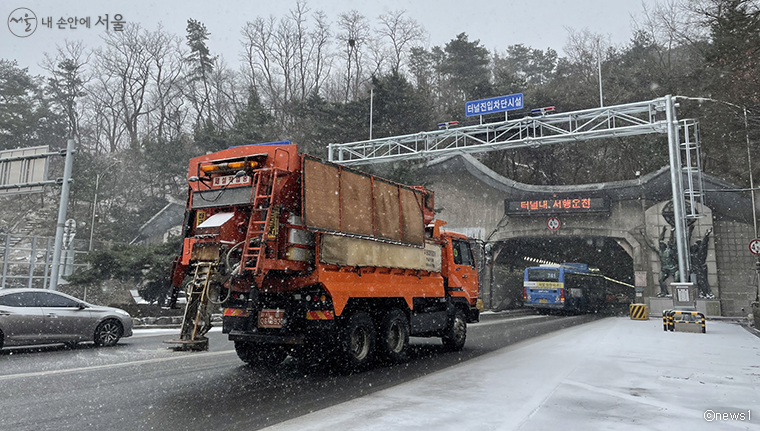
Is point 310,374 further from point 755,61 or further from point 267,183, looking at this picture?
point 755,61

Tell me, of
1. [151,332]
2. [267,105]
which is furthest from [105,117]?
[151,332]

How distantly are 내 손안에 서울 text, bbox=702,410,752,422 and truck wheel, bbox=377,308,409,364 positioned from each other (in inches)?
199

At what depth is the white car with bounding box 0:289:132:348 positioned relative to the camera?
33.9ft

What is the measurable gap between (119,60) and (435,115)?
26.3 meters

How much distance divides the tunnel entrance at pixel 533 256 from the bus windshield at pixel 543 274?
276cm

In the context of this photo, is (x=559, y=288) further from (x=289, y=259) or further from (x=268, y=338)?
(x=289, y=259)

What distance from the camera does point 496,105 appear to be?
23.3 m

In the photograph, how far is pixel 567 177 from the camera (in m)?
45.8

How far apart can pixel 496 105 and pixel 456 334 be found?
14309 mm

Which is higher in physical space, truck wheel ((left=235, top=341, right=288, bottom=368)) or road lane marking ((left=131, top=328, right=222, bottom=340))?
truck wheel ((left=235, top=341, right=288, bottom=368))

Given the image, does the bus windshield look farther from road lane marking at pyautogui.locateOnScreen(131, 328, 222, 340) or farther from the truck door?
road lane marking at pyautogui.locateOnScreen(131, 328, 222, 340)

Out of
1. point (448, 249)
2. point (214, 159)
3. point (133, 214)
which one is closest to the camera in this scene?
point (214, 159)

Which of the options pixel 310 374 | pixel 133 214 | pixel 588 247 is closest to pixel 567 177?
pixel 588 247

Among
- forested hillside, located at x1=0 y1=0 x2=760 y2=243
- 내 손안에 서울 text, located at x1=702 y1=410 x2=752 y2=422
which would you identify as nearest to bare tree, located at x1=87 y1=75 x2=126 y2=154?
forested hillside, located at x1=0 y1=0 x2=760 y2=243
